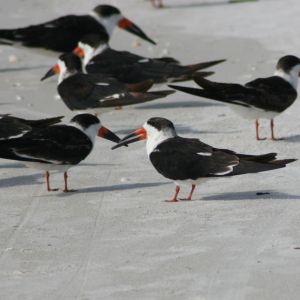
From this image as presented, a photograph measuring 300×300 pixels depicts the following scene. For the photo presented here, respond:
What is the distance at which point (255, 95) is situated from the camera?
9945 mm

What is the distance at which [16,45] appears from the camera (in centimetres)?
1339

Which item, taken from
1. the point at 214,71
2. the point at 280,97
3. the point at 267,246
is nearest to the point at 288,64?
the point at 280,97

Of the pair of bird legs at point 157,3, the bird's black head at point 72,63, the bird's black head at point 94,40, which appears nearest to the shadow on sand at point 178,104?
the bird's black head at point 72,63

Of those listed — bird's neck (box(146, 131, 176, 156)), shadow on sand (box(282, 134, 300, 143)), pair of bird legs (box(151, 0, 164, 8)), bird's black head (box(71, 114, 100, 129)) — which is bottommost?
pair of bird legs (box(151, 0, 164, 8))

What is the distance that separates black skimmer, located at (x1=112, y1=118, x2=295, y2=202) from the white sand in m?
0.21

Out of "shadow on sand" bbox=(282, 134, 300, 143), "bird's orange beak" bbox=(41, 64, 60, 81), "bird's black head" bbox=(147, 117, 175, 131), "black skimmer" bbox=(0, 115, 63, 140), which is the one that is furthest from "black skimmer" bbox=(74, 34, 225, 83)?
"bird's black head" bbox=(147, 117, 175, 131)

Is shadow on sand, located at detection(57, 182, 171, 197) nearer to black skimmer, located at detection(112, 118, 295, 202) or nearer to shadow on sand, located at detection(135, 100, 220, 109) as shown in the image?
black skimmer, located at detection(112, 118, 295, 202)

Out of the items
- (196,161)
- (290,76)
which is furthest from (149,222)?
(290,76)

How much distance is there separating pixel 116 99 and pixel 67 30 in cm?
307

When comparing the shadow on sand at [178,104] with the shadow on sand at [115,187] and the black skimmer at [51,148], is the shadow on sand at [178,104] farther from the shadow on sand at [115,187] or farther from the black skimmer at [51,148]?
the shadow on sand at [115,187]

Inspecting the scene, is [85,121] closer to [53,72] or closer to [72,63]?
[72,63]

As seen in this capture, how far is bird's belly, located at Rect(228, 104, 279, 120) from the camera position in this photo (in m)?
9.91

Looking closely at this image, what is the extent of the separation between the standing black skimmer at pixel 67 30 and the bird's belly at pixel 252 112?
13.1 ft

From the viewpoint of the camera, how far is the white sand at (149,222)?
637 cm
